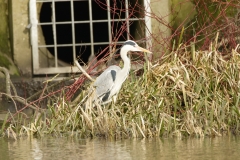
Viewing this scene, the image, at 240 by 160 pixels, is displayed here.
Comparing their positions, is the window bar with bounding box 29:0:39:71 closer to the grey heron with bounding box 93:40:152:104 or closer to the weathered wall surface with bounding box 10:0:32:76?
the weathered wall surface with bounding box 10:0:32:76

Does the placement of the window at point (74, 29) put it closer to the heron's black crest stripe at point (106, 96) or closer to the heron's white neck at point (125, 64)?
the heron's white neck at point (125, 64)

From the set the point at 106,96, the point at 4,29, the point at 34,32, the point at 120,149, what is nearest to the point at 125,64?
the point at 106,96

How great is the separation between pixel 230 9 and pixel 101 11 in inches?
165

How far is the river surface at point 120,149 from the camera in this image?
7.93 m

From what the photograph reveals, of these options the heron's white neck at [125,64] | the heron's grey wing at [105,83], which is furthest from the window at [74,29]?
the heron's grey wing at [105,83]

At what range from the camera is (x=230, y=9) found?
12633 millimetres

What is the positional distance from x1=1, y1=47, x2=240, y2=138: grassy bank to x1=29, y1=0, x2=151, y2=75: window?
246 cm

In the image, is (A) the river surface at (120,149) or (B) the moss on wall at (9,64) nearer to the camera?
(A) the river surface at (120,149)

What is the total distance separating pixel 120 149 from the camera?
330 inches

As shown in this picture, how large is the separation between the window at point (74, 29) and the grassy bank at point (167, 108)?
2459 mm

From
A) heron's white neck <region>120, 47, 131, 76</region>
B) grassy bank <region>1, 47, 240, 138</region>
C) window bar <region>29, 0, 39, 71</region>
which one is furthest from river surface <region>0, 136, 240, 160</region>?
window bar <region>29, 0, 39, 71</region>

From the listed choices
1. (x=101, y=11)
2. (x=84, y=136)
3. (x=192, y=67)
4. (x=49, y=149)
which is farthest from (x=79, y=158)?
(x=101, y=11)

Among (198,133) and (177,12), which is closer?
(198,133)

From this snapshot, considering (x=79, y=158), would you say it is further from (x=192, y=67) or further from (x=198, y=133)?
(x=192, y=67)
